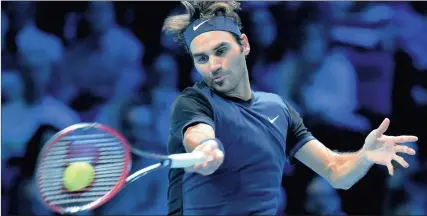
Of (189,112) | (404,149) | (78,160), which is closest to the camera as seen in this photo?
(78,160)

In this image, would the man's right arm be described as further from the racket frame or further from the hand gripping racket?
the racket frame

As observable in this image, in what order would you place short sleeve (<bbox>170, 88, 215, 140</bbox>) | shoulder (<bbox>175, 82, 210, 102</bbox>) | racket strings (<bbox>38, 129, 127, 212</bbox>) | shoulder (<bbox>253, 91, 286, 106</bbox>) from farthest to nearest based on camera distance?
shoulder (<bbox>253, 91, 286, 106</bbox>), shoulder (<bbox>175, 82, 210, 102</bbox>), short sleeve (<bbox>170, 88, 215, 140</bbox>), racket strings (<bbox>38, 129, 127, 212</bbox>)

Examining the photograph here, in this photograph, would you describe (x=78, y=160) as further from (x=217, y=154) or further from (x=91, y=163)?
(x=217, y=154)

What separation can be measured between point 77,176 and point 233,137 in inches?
23.4

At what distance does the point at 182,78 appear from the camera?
5.06 meters

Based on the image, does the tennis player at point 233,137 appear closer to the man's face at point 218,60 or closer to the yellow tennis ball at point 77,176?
the man's face at point 218,60

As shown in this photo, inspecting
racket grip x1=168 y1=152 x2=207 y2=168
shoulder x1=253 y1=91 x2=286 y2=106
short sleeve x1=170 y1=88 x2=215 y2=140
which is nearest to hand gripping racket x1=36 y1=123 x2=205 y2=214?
racket grip x1=168 y1=152 x2=207 y2=168

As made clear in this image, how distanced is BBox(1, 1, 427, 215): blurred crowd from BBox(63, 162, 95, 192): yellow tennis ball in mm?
2591

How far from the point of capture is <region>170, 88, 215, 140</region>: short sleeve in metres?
2.54

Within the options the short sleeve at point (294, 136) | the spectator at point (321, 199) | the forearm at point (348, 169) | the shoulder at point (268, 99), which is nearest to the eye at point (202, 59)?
the shoulder at point (268, 99)

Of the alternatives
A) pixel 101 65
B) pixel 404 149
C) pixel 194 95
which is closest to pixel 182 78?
pixel 101 65

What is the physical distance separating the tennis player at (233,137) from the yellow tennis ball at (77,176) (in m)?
0.34

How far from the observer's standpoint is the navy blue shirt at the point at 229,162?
8.59 ft

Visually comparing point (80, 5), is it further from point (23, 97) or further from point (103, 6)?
point (23, 97)
